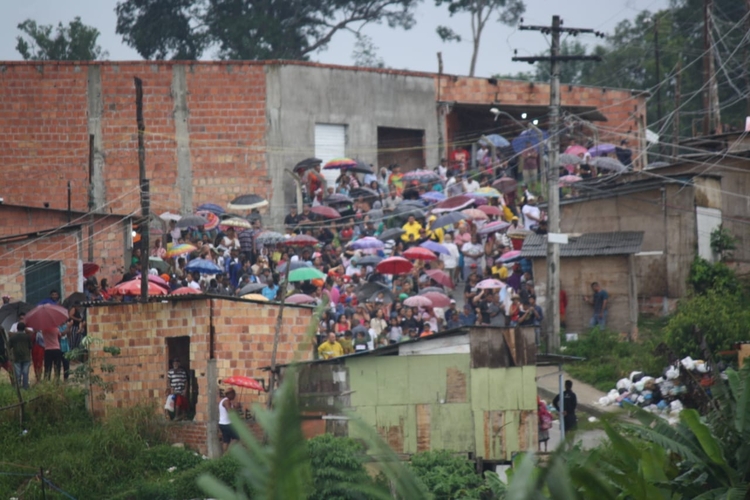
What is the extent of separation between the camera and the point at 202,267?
A: 25.1 meters

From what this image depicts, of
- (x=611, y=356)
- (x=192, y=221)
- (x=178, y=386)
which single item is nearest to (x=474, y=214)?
(x=611, y=356)

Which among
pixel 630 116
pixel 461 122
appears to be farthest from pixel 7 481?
pixel 630 116

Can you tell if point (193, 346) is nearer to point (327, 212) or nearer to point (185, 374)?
point (185, 374)

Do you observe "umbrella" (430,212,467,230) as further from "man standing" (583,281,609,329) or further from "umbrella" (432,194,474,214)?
"man standing" (583,281,609,329)

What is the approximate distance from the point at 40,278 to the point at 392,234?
311 inches

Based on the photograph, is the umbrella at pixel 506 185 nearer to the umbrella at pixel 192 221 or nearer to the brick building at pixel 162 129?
the brick building at pixel 162 129

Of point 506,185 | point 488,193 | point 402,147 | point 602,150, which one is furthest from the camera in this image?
point 402,147

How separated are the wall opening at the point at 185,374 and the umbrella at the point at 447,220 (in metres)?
8.46

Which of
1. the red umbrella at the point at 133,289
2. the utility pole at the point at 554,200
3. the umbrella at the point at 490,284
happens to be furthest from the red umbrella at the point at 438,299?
the red umbrella at the point at 133,289

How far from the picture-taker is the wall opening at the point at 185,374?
20.4 metres

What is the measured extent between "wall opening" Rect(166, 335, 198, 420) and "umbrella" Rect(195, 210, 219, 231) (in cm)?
769

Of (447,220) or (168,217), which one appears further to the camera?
(168,217)

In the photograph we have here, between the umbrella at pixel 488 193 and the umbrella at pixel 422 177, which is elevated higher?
the umbrella at pixel 422 177

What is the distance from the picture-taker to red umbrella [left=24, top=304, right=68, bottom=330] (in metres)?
21.1
